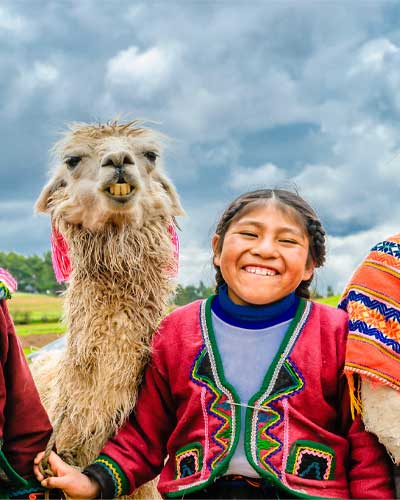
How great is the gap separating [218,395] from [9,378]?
872 mm

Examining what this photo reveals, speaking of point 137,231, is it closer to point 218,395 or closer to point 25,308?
point 218,395

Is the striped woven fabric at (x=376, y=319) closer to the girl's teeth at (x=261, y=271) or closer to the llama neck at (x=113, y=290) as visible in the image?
the girl's teeth at (x=261, y=271)

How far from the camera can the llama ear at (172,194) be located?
3246mm

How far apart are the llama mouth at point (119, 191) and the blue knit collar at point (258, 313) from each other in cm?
63

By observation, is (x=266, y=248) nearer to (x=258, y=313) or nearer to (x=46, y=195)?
(x=258, y=313)

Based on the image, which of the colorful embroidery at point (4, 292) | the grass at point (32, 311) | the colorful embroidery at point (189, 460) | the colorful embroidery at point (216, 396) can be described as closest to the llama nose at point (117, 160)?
the colorful embroidery at point (4, 292)

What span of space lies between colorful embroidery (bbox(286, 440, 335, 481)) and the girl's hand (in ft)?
2.63

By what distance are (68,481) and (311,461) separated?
968 millimetres

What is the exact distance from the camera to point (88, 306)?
109 inches

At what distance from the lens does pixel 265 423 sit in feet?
7.88

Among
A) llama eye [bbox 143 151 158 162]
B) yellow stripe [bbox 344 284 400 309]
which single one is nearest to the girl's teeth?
yellow stripe [bbox 344 284 400 309]

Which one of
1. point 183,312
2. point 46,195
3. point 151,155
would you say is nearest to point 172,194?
point 151,155

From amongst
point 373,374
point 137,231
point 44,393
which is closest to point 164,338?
point 137,231

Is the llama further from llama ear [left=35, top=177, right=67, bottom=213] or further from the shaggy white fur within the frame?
the shaggy white fur
